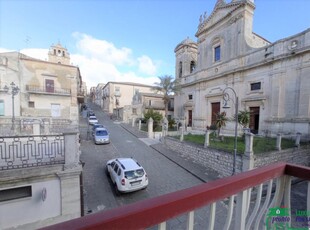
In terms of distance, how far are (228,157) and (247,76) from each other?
35.6 feet

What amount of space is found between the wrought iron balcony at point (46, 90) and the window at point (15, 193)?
17.8 metres

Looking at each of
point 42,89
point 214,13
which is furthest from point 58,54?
point 214,13

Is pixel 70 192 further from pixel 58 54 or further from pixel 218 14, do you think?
pixel 58 54

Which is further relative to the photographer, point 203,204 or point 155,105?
point 155,105

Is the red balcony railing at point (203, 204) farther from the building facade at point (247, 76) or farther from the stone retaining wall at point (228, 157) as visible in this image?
the building facade at point (247, 76)

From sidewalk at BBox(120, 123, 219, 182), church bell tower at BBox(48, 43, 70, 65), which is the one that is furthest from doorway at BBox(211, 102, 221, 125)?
church bell tower at BBox(48, 43, 70, 65)

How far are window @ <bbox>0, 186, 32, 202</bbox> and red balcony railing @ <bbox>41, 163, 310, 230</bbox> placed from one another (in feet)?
19.7

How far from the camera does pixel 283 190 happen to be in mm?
1574

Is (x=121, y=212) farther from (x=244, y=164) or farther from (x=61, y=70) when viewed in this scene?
(x=61, y=70)

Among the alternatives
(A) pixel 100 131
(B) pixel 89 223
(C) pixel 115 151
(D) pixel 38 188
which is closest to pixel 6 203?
(D) pixel 38 188

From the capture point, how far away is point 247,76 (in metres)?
16.7

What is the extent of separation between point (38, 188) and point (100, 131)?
11481 millimetres

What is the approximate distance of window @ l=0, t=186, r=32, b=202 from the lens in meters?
4.89

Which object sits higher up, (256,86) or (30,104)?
(256,86)
